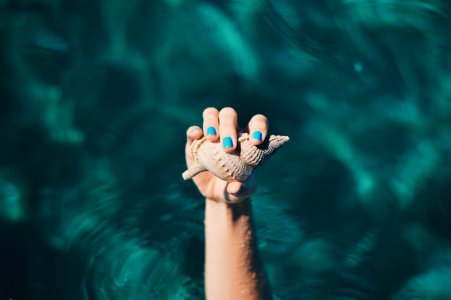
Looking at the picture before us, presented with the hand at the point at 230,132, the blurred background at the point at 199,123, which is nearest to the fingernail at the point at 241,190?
the hand at the point at 230,132

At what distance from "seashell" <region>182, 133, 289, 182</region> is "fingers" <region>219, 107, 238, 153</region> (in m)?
0.03

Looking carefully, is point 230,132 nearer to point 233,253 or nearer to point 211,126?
point 211,126

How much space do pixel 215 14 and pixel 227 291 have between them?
7.10 feet

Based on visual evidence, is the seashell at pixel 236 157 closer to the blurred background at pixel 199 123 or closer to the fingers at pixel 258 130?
the fingers at pixel 258 130

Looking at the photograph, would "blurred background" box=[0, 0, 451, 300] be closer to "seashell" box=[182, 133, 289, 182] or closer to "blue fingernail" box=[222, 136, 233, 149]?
"seashell" box=[182, 133, 289, 182]

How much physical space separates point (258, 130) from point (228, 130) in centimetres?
11

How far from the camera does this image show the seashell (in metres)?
2.34

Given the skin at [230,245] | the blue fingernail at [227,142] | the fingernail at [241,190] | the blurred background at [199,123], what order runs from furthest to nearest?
the blurred background at [199,123] → the skin at [230,245] → the fingernail at [241,190] → the blue fingernail at [227,142]

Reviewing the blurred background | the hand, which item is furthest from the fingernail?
the blurred background

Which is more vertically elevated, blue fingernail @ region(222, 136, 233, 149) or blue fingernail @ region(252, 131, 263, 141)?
blue fingernail @ region(252, 131, 263, 141)

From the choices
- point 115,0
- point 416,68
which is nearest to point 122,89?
point 115,0

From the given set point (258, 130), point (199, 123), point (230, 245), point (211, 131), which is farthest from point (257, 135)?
point (199, 123)

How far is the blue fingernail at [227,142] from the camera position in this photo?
92.0 inches

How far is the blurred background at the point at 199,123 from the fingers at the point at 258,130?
1.46 m
